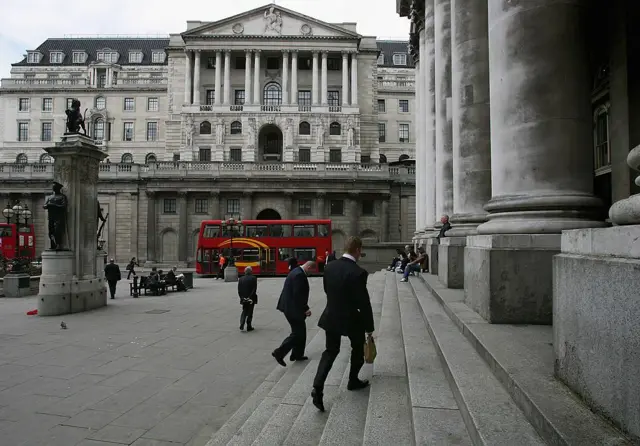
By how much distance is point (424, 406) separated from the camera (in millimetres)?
3783

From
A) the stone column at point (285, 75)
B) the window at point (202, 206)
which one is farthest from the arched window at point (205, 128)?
the window at point (202, 206)

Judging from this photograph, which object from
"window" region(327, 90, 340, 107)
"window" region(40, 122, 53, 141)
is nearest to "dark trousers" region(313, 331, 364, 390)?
"window" region(327, 90, 340, 107)

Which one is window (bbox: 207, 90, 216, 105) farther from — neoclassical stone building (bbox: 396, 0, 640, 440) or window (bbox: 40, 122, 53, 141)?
neoclassical stone building (bbox: 396, 0, 640, 440)

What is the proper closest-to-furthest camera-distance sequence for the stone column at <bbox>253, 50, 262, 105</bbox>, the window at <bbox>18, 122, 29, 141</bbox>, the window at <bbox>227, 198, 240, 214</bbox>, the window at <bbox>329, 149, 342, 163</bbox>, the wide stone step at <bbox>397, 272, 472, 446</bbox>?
the wide stone step at <bbox>397, 272, 472, 446</bbox>
the window at <bbox>227, 198, 240, 214</bbox>
the window at <bbox>329, 149, 342, 163</bbox>
the stone column at <bbox>253, 50, 262, 105</bbox>
the window at <bbox>18, 122, 29, 141</bbox>

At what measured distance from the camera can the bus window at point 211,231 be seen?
31.4m

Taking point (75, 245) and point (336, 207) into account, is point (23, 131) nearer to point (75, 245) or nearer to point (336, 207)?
point (336, 207)

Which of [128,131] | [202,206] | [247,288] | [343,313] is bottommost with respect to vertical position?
[247,288]

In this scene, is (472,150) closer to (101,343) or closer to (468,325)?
(468,325)

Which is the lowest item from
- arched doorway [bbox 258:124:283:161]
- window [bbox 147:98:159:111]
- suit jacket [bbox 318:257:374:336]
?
suit jacket [bbox 318:257:374:336]

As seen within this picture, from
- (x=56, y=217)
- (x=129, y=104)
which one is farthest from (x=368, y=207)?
(x=129, y=104)

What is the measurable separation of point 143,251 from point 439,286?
131 ft

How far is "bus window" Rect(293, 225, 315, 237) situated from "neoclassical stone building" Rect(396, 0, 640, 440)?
2020 cm

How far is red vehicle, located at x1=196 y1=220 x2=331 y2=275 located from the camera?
30.6 meters

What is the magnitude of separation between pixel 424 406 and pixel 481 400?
0.54 metres
